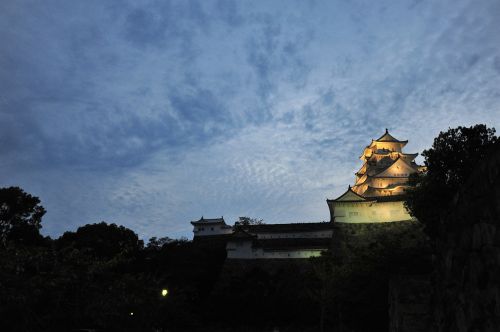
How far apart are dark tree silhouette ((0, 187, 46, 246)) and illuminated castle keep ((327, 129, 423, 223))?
111 feet

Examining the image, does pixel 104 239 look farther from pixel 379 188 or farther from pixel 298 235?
pixel 379 188

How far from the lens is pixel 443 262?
5.59 m

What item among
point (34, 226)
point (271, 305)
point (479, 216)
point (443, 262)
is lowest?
point (271, 305)

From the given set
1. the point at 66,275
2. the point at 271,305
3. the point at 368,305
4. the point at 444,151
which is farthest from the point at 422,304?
the point at 271,305

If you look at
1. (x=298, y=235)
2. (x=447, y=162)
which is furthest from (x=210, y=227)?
(x=447, y=162)

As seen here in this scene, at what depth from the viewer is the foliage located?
82.6 ft

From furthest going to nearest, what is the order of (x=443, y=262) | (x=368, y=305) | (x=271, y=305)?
(x=271, y=305), (x=368, y=305), (x=443, y=262)

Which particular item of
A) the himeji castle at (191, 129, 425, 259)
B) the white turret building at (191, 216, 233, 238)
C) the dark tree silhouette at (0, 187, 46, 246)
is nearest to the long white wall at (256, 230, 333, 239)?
the himeji castle at (191, 129, 425, 259)

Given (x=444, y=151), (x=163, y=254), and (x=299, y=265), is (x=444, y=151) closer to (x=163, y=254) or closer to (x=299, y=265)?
→ (x=299, y=265)

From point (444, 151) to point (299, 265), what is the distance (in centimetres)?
2023

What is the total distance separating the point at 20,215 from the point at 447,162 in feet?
134

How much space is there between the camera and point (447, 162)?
26.5m

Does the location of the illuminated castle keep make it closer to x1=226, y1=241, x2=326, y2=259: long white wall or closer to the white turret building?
x1=226, y1=241, x2=326, y2=259: long white wall

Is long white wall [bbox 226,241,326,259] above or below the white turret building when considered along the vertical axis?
below
